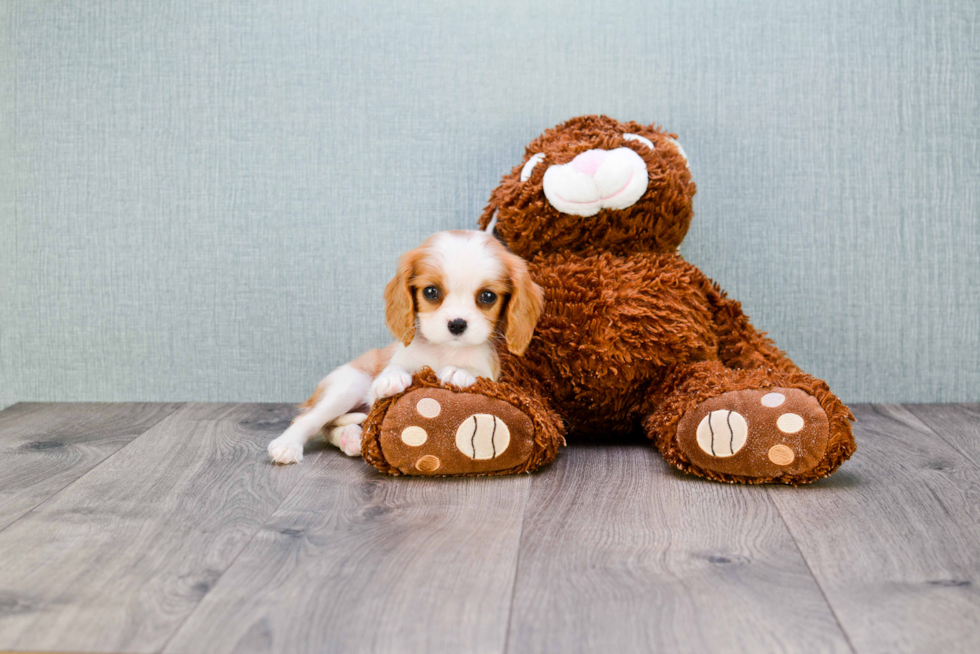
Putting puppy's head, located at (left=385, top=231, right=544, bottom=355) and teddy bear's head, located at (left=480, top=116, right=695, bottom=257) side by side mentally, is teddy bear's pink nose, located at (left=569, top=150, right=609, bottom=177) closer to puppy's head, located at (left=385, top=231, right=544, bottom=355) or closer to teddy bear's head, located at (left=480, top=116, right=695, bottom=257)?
→ teddy bear's head, located at (left=480, top=116, right=695, bottom=257)

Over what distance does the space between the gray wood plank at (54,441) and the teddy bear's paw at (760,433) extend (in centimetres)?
101

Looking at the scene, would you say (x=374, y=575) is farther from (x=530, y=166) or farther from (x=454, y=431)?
(x=530, y=166)

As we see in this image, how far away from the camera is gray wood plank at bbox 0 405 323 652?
83 centimetres

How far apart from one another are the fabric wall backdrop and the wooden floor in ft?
1.42

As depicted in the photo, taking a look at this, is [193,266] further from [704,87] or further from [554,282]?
[704,87]

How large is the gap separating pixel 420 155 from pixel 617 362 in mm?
699

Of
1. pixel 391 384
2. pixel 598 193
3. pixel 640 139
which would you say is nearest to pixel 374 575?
pixel 391 384

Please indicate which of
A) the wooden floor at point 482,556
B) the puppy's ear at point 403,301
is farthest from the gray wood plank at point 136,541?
the puppy's ear at point 403,301

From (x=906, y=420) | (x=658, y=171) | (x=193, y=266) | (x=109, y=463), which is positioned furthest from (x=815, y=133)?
(x=109, y=463)

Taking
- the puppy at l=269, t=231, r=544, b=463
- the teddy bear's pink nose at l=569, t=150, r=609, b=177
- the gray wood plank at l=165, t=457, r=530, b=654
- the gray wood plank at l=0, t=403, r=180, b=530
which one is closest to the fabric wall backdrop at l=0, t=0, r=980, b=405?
the gray wood plank at l=0, t=403, r=180, b=530

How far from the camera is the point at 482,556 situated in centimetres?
100

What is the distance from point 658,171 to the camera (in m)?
1.49

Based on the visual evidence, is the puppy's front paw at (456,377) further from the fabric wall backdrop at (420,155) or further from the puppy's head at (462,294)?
the fabric wall backdrop at (420,155)

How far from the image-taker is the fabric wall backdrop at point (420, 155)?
1784 mm
